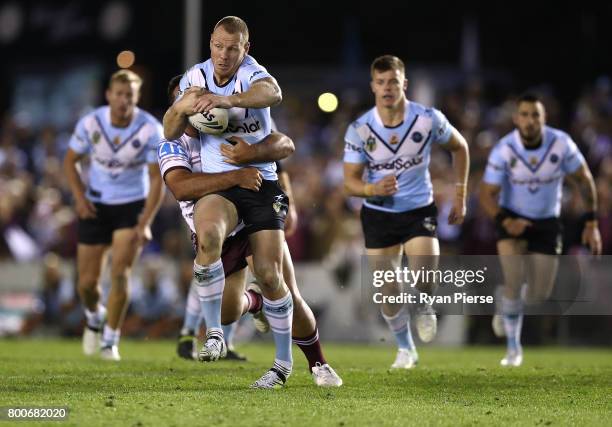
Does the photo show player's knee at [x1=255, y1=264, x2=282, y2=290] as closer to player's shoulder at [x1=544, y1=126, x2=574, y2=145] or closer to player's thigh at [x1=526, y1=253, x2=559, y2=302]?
player's thigh at [x1=526, y1=253, x2=559, y2=302]

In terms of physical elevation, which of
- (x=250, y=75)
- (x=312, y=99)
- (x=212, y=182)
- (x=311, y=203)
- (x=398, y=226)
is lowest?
(x=311, y=203)

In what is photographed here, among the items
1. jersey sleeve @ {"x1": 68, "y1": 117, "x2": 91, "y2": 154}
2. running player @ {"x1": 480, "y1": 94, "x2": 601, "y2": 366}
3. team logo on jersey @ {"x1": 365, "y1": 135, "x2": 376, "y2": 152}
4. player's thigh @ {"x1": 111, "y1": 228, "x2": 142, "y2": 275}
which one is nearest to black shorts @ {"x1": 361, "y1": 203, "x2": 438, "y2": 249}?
team logo on jersey @ {"x1": 365, "y1": 135, "x2": 376, "y2": 152}

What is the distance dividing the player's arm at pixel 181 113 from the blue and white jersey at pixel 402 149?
10.7ft

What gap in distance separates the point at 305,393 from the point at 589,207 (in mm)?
5713

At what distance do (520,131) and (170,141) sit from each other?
5537 millimetres

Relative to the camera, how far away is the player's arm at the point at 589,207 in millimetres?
13992

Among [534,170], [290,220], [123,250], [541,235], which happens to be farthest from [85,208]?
[541,235]

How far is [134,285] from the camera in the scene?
66.5 feet

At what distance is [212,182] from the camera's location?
31.7 feet

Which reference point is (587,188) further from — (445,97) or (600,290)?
(445,97)

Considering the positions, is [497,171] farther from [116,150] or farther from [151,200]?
[116,150]

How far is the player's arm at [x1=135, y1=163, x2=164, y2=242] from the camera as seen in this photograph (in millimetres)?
13391

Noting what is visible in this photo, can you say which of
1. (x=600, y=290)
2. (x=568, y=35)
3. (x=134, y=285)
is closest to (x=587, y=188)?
(x=600, y=290)

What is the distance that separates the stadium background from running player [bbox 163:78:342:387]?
8.58 meters
